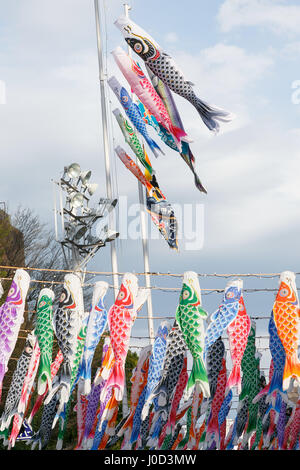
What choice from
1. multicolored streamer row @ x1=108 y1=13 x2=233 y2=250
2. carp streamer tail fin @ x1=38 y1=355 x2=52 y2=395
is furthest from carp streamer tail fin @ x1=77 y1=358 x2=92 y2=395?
multicolored streamer row @ x1=108 y1=13 x2=233 y2=250

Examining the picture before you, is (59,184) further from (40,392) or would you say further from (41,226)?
(41,226)

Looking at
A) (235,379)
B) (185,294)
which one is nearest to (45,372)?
(185,294)

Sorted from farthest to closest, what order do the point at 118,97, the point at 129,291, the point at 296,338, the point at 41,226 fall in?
the point at 41,226 < the point at 118,97 < the point at 129,291 < the point at 296,338

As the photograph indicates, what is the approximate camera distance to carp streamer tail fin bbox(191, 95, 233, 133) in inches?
544

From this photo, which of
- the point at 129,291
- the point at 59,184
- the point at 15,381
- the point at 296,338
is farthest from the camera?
the point at 59,184

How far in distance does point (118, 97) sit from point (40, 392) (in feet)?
20.2

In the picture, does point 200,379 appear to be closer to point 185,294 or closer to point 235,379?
point 235,379

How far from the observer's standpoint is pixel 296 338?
11.2m

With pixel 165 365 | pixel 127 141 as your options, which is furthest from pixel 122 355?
pixel 127 141

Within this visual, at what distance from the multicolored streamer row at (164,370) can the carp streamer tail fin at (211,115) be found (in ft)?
10.4

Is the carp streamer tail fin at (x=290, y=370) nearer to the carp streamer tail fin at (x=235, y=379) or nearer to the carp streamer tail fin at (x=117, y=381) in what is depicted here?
the carp streamer tail fin at (x=235, y=379)

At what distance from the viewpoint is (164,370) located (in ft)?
39.9

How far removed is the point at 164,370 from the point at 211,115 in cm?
454
